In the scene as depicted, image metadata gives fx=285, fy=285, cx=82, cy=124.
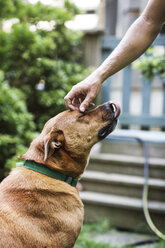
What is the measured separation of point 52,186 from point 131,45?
113cm

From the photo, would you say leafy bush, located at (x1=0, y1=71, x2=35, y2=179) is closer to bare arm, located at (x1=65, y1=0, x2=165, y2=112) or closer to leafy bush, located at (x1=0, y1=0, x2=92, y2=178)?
leafy bush, located at (x1=0, y1=0, x2=92, y2=178)

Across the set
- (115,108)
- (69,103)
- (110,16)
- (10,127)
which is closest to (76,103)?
(69,103)

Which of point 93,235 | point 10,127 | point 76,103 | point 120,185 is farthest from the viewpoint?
point 120,185

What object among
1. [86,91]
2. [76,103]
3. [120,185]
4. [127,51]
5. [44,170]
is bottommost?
[120,185]

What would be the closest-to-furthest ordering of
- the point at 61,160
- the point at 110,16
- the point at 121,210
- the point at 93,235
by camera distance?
the point at 61,160, the point at 93,235, the point at 121,210, the point at 110,16

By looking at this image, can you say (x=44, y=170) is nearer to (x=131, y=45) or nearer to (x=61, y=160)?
(x=61, y=160)

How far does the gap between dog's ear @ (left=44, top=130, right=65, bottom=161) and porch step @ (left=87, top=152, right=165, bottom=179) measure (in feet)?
7.55

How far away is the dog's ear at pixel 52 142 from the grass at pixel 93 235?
1644 mm

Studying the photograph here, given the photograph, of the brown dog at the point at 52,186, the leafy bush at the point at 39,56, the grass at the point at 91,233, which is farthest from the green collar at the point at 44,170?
the leafy bush at the point at 39,56

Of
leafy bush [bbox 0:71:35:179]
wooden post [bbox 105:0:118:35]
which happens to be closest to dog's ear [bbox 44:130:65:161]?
leafy bush [bbox 0:71:35:179]

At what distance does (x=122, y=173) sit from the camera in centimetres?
425

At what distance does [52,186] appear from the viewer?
6.47 feet

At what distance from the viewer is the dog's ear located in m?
1.91

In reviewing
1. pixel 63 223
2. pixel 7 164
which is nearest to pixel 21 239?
pixel 63 223
